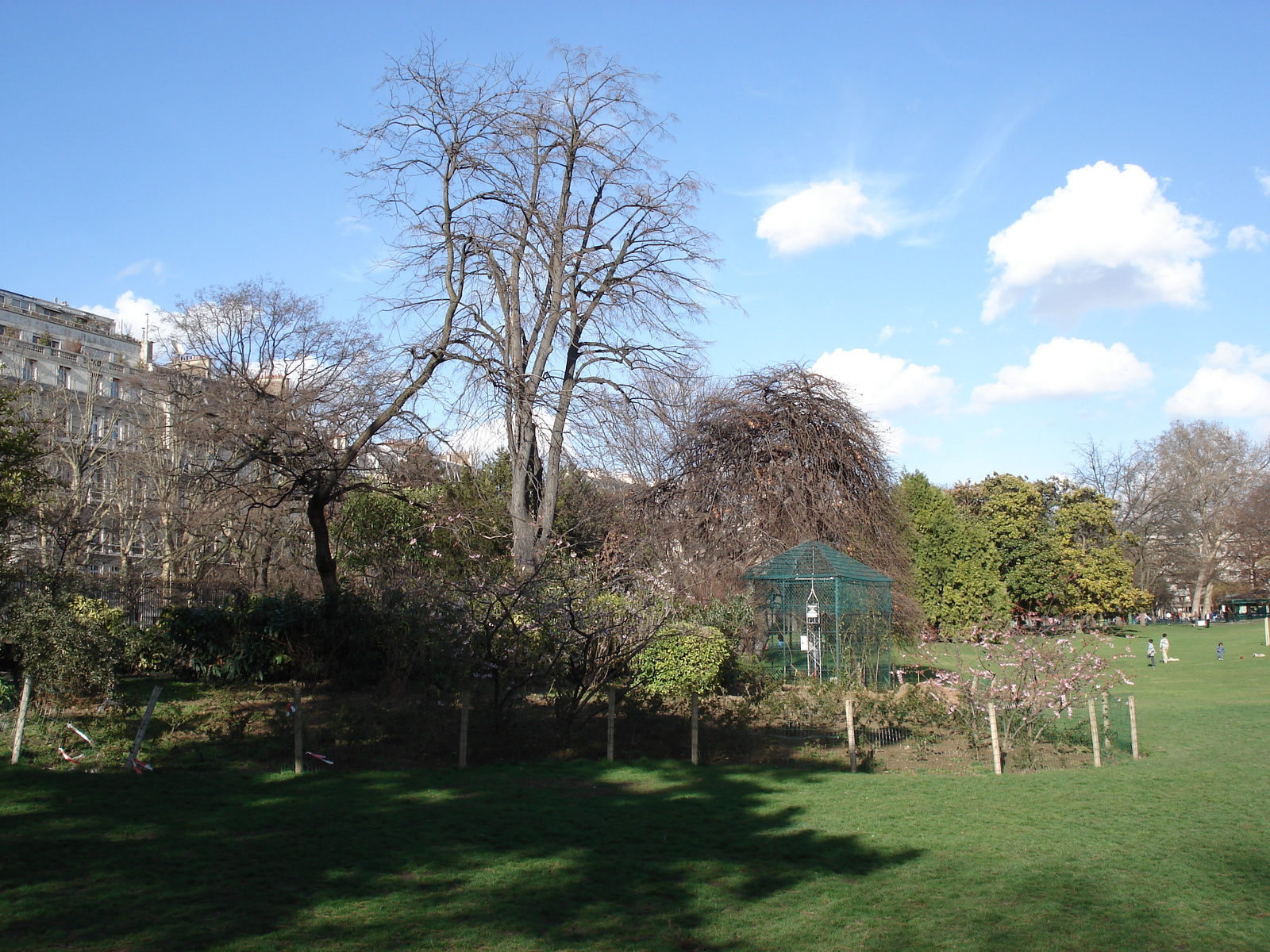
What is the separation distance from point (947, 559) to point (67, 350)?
115ft

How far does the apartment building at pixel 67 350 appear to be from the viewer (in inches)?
1233

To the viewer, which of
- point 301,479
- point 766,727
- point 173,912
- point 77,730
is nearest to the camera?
point 173,912

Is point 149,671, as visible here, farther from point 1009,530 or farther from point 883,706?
point 1009,530

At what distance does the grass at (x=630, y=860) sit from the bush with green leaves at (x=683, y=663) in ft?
9.74

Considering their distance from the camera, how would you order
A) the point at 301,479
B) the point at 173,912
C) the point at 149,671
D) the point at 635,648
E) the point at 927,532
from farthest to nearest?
the point at 927,532
the point at 149,671
the point at 301,479
the point at 635,648
the point at 173,912

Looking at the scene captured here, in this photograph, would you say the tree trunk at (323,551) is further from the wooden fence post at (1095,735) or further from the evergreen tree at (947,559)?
the evergreen tree at (947,559)

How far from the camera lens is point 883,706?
1544 centimetres

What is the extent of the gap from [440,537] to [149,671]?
659 centimetres

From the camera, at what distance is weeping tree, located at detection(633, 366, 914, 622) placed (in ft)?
76.7

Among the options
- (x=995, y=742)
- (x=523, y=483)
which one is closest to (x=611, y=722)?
(x=995, y=742)

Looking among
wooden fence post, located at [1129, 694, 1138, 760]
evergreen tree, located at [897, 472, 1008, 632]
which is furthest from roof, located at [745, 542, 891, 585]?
evergreen tree, located at [897, 472, 1008, 632]

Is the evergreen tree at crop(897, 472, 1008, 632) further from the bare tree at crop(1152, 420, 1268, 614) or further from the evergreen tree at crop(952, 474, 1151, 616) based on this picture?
the bare tree at crop(1152, 420, 1268, 614)

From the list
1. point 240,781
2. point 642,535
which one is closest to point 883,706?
point 642,535

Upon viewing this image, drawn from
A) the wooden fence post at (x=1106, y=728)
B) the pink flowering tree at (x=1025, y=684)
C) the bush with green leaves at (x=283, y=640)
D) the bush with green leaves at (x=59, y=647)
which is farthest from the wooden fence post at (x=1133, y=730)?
the bush with green leaves at (x=59, y=647)
